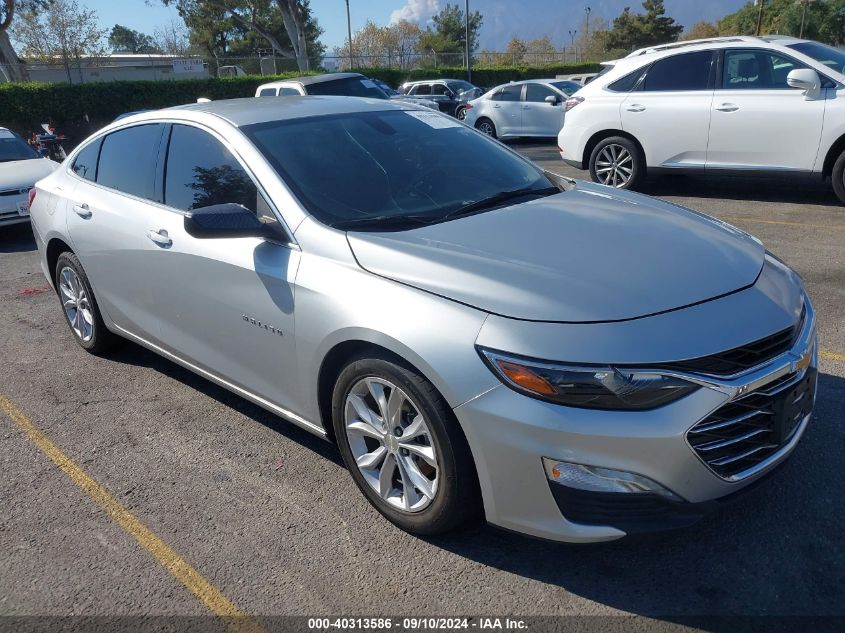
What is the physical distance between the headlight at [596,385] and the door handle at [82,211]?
3.25m

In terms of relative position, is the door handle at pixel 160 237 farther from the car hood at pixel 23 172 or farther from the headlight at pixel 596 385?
the car hood at pixel 23 172

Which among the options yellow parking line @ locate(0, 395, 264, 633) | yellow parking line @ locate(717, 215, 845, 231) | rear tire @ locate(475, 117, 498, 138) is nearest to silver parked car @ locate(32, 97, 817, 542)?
yellow parking line @ locate(0, 395, 264, 633)

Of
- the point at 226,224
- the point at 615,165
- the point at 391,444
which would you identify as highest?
the point at 226,224

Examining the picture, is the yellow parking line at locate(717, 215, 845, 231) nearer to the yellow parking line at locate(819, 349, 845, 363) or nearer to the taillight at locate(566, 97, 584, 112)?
the taillight at locate(566, 97, 584, 112)

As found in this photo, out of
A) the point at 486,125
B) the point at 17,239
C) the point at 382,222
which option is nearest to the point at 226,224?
the point at 382,222

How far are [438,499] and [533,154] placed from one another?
13456 millimetres

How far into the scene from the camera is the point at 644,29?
222 ft

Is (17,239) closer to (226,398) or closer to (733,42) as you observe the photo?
(226,398)

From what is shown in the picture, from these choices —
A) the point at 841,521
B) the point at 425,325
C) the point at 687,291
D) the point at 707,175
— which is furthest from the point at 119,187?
the point at 707,175

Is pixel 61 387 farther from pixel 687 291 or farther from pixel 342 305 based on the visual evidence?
pixel 687 291

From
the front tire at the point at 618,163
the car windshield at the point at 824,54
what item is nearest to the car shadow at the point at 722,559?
the car windshield at the point at 824,54

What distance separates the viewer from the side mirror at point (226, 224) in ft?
10.8

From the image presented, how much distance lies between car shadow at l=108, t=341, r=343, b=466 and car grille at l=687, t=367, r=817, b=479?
1773 millimetres

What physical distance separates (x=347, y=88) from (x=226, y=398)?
41.7 ft
